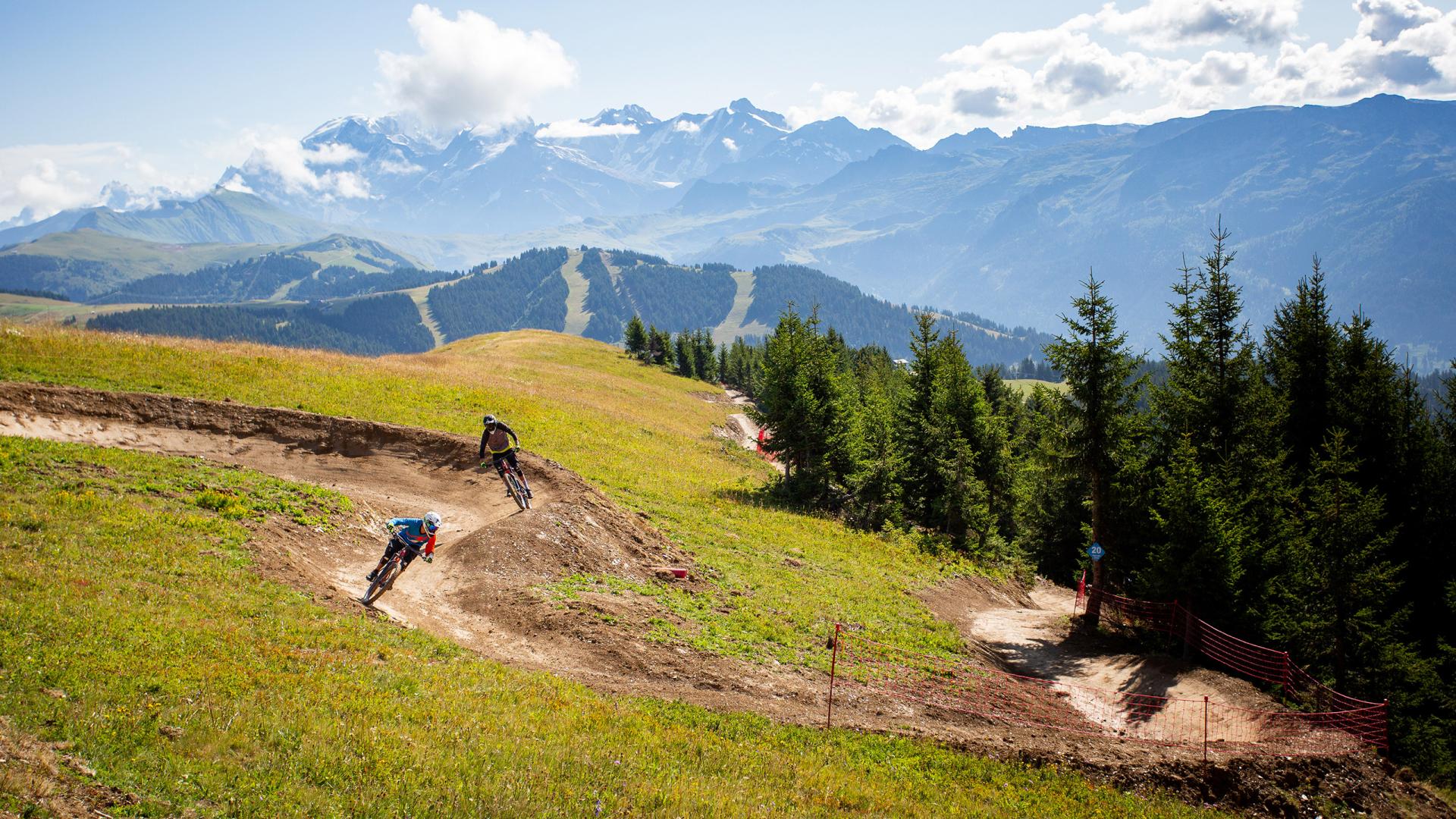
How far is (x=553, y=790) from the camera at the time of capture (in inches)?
379

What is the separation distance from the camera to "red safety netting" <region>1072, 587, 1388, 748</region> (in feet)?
65.5

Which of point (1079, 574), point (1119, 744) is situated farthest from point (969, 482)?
point (1119, 744)

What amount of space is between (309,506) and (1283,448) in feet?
130

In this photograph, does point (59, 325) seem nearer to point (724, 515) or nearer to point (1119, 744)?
point (724, 515)

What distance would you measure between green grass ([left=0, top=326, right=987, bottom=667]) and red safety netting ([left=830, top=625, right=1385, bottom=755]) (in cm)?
139

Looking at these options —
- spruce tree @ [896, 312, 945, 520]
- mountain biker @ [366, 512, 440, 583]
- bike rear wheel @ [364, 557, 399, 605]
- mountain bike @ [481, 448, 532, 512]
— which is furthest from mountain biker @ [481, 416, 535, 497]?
spruce tree @ [896, 312, 945, 520]

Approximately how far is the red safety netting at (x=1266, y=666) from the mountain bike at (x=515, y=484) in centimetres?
2156

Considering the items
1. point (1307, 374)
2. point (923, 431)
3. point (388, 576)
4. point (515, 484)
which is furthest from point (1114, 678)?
point (1307, 374)

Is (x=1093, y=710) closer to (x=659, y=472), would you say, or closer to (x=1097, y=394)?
(x=1097, y=394)

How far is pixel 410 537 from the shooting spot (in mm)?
17266

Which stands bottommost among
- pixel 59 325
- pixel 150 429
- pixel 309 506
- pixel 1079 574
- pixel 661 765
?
pixel 1079 574

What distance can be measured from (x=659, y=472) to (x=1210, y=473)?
992 inches

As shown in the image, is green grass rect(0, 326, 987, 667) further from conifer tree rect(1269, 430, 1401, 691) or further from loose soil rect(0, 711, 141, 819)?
conifer tree rect(1269, 430, 1401, 691)

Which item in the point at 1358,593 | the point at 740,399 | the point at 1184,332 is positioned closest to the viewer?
the point at 1358,593
